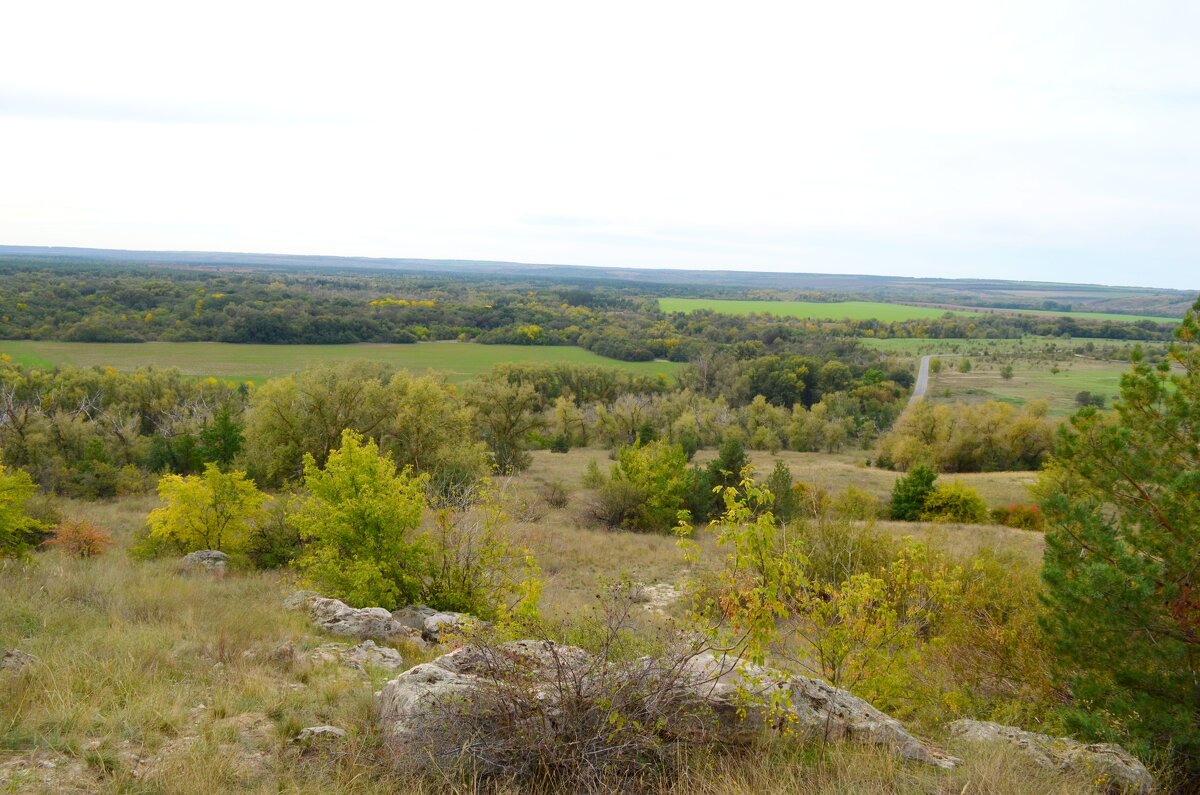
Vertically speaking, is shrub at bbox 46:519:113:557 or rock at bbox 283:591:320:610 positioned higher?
rock at bbox 283:591:320:610

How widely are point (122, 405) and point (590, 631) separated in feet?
163

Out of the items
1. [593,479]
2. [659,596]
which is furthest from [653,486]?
[659,596]

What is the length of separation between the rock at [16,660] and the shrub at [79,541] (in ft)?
34.6

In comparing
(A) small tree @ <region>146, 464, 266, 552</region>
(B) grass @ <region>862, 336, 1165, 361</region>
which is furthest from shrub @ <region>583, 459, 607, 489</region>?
(B) grass @ <region>862, 336, 1165, 361</region>

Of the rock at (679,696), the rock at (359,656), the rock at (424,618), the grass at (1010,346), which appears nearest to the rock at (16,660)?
the rock at (359,656)

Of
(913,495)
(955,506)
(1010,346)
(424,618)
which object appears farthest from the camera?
(1010,346)

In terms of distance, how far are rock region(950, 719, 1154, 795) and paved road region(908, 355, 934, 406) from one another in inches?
2786

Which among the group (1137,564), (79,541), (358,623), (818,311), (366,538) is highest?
(818,311)

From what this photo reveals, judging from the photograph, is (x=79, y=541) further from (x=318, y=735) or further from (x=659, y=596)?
(x=659, y=596)

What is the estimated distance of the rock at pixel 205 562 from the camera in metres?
14.2

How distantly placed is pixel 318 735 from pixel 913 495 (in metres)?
31.4

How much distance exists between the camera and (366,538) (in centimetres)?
1258

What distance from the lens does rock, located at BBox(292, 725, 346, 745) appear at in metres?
5.41

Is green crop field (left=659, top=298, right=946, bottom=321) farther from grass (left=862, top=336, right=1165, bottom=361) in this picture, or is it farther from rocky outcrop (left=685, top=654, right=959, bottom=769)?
rocky outcrop (left=685, top=654, right=959, bottom=769)
